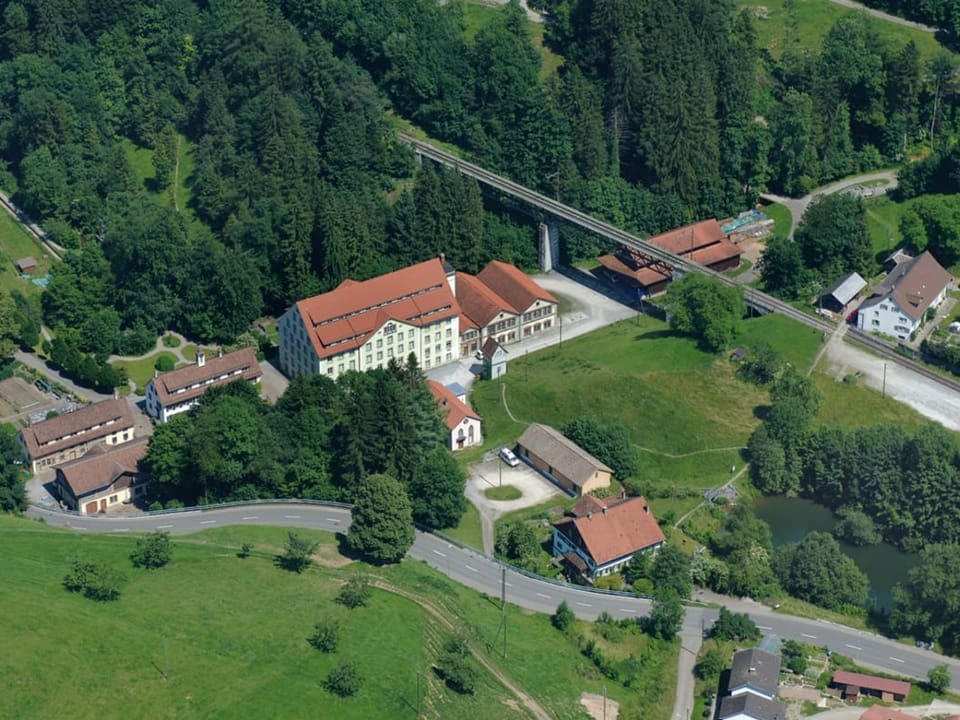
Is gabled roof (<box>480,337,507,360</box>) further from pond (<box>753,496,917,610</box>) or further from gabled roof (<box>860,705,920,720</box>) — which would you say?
gabled roof (<box>860,705,920,720</box>)

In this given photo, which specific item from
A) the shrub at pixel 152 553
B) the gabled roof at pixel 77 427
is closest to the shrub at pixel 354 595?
the shrub at pixel 152 553

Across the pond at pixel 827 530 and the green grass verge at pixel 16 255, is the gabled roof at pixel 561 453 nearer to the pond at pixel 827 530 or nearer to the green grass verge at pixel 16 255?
the pond at pixel 827 530

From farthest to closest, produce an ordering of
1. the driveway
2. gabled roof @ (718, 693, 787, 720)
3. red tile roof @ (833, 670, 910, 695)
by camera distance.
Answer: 1. the driveway
2. red tile roof @ (833, 670, 910, 695)
3. gabled roof @ (718, 693, 787, 720)

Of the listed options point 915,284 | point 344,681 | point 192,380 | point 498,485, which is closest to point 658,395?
point 498,485

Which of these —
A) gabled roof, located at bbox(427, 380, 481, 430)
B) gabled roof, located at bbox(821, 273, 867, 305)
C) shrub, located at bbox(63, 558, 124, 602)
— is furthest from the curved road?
gabled roof, located at bbox(821, 273, 867, 305)

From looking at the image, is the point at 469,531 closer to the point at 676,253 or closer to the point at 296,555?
the point at 296,555

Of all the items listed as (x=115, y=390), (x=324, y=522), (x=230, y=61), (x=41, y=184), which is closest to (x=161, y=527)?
(x=324, y=522)

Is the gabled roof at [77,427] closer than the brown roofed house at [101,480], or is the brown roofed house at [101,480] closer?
the brown roofed house at [101,480]
